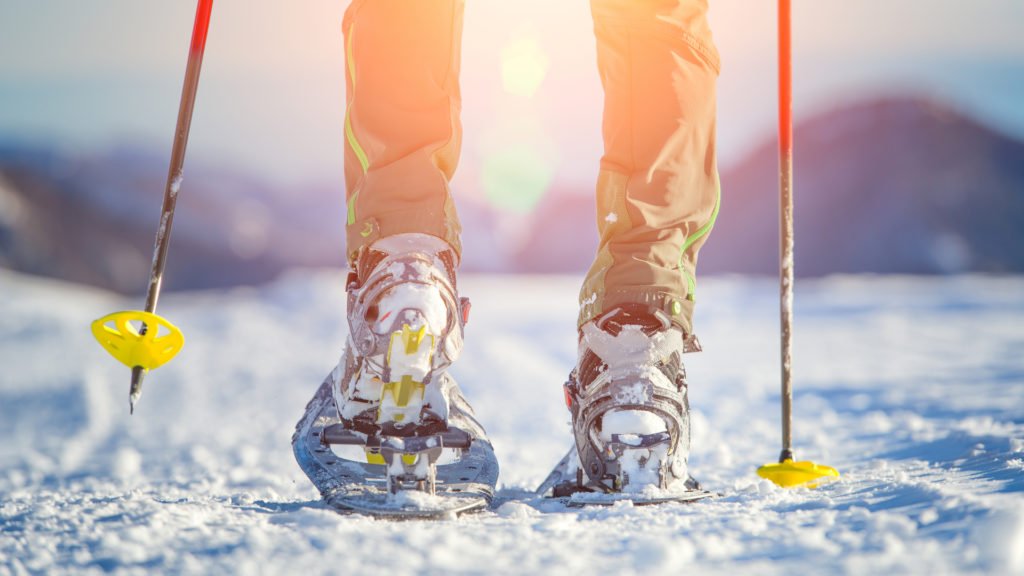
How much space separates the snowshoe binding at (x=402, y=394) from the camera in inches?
65.3

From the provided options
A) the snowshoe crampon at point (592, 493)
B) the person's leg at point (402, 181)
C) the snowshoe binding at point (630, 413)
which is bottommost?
the snowshoe crampon at point (592, 493)

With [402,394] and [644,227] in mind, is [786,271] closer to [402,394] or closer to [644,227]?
[644,227]

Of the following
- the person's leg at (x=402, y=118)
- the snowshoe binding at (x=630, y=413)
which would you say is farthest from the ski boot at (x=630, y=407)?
the person's leg at (x=402, y=118)

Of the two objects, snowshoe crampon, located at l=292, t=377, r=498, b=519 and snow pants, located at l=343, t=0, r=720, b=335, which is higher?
snow pants, located at l=343, t=0, r=720, b=335

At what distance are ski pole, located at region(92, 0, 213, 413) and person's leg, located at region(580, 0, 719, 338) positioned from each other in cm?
98

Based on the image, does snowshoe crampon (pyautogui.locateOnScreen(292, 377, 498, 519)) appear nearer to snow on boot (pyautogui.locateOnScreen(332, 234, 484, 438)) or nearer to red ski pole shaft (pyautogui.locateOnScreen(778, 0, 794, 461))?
snow on boot (pyautogui.locateOnScreen(332, 234, 484, 438))

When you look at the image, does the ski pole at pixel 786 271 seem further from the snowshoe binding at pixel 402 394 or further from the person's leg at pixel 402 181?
the person's leg at pixel 402 181

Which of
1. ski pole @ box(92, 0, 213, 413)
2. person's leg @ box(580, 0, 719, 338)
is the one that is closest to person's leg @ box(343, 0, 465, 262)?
person's leg @ box(580, 0, 719, 338)

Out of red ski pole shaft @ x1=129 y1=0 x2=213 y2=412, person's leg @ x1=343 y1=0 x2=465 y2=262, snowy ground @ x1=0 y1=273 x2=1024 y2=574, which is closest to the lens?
snowy ground @ x1=0 y1=273 x2=1024 y2=574

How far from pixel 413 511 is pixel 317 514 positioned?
21 cm

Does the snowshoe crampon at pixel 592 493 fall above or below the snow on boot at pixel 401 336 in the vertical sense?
below

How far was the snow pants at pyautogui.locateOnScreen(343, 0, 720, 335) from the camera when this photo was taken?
1.88m

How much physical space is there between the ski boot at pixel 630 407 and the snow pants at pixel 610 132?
2.1 inches

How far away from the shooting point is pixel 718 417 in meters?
4.02
